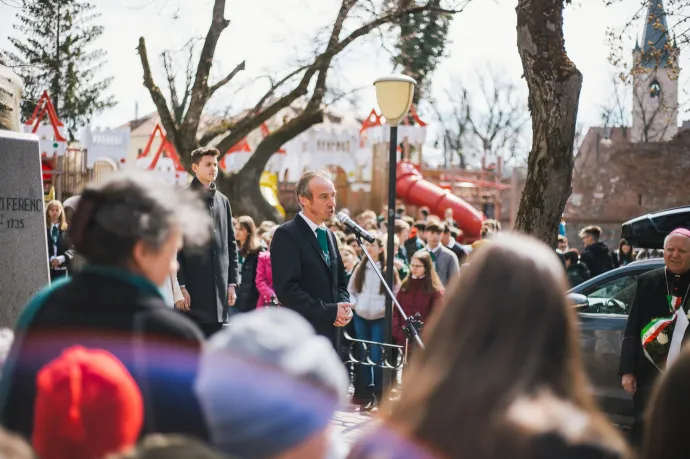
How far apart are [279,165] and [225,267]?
3820cm

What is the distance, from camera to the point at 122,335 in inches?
92.7

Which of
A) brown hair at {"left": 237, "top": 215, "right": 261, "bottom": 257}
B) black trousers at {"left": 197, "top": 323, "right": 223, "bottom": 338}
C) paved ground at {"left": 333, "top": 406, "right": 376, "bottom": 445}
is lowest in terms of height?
paved ground at {"left": 333, "top": 406, "right": 376, "bottom": 445}

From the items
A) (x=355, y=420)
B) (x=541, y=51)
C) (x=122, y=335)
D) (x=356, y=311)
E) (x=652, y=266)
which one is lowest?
(x=355, y=420)

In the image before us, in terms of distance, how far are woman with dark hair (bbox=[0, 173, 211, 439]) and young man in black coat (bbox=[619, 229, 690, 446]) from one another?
4320 mm

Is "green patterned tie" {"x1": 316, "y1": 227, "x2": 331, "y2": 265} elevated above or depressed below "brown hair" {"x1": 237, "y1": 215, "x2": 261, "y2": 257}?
above

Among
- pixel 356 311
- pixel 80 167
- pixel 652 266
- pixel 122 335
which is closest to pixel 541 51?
pixel 652 266

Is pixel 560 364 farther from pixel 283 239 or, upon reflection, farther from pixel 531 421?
pixel 283 239

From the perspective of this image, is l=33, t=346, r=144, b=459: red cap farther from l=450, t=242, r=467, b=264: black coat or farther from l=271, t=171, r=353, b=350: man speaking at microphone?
l=450, t=242, r=467, b=264: black coat

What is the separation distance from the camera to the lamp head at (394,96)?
31.7 feet

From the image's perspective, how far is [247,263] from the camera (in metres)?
10.8

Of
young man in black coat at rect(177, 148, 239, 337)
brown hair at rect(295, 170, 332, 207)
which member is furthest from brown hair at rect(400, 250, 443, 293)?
brown hair at rect(295, 170, 332, 207)

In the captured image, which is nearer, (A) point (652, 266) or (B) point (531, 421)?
(B) point (531, 421)

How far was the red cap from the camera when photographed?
6.65 ft

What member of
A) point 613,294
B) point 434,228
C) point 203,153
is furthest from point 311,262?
point 434,228
